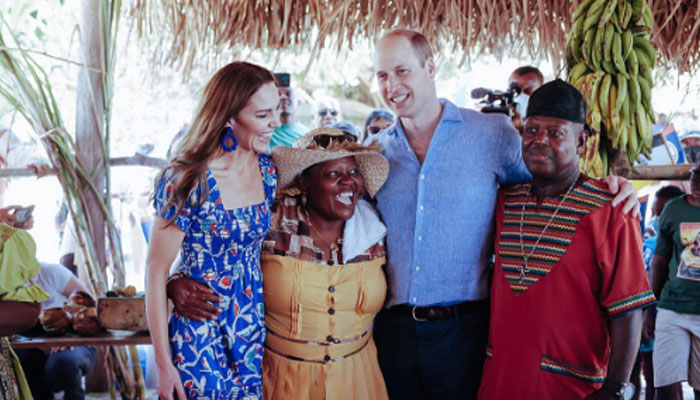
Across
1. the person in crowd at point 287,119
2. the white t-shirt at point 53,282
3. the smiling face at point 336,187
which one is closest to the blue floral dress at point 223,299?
the smiling face at point 336,187

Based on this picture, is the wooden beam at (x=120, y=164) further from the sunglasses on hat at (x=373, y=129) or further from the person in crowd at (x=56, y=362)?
the sunglasses on hat at (x=373, y=129)

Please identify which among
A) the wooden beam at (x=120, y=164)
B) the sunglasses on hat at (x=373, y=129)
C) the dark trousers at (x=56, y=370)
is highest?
the sunglasses on hat at (x=373, y=129)

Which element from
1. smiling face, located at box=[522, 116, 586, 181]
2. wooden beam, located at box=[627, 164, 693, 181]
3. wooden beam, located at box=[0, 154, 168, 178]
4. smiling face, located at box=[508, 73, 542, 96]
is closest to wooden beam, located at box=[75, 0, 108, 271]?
wooden beam, located at box=[0, 154, 168, 178]

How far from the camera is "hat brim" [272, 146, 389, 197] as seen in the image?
2561 mm

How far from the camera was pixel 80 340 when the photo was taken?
3371 mm

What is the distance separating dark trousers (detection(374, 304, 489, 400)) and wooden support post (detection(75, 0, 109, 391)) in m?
2.42

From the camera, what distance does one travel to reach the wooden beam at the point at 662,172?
327cm

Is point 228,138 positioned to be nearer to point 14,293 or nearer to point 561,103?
point 14,293

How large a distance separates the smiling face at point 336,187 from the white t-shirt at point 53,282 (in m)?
2.98

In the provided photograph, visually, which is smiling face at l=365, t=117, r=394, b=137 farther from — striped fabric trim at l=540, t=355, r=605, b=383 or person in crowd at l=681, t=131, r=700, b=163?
person in crowd at l=681, t=131, r=700, b=163

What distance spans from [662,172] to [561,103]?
146cm

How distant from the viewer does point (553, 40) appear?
3986mm

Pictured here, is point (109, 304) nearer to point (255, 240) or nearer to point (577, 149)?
point (255, 240)

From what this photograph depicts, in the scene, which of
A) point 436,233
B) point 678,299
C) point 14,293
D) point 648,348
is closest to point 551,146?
point 436,233
